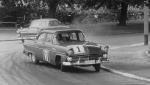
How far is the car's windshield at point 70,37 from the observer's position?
15898mm

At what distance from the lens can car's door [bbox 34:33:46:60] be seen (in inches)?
651

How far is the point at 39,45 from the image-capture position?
1677cm

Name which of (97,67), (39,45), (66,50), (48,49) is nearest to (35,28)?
(39,45)

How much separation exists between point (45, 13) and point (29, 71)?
37.8 metres

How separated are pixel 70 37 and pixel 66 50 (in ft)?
5.46

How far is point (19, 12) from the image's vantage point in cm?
5050

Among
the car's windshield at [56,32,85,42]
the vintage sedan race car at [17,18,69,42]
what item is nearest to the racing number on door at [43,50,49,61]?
the car's windshield at [56,32,85,42]

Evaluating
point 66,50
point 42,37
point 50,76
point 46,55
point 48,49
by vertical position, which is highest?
point 42,37

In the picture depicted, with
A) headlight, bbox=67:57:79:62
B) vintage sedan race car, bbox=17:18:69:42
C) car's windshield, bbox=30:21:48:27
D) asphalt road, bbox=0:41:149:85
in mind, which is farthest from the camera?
car's windshield, bbox=30:21:48:27

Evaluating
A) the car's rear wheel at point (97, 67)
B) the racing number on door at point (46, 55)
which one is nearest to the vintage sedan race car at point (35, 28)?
the racing number on door at point (46, 55)

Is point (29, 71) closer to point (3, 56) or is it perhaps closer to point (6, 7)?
point (3, 56)

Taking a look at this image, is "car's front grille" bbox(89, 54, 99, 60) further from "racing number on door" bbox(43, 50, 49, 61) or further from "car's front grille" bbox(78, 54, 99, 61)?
"racing number on door" bbox(43, 50, 49, 61)

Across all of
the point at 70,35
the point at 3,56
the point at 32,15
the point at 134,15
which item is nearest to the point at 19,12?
the point at 32,15

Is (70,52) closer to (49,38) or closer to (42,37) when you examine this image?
(49,38)
